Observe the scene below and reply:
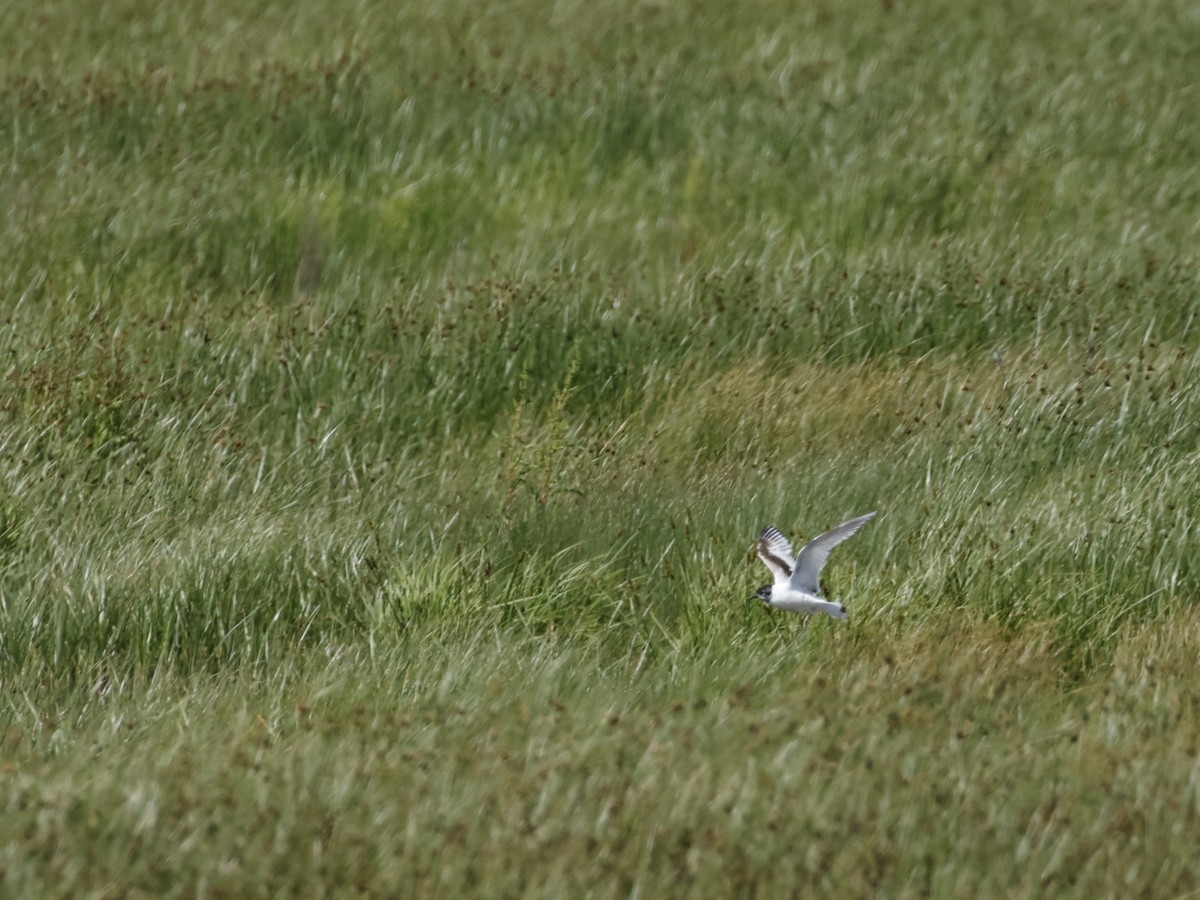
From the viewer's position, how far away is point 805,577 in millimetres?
4488

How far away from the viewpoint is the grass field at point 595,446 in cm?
346

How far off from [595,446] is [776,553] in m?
1.50

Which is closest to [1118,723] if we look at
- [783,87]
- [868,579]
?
[868,579]

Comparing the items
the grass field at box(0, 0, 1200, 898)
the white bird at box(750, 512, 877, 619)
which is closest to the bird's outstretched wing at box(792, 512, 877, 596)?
the white bird at box(750, 512, 877, 619)

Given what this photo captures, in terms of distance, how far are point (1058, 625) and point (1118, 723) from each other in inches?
29.8

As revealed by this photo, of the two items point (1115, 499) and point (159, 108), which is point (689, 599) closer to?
point (1115, 499)

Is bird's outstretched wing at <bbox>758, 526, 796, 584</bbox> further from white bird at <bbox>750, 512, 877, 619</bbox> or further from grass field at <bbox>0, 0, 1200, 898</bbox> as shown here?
grass field at <bbox>0, 0, 1200, 898</bbox>

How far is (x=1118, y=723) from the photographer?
393cm

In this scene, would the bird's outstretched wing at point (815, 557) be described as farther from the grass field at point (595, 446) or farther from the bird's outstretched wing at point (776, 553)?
the grass field at point (595, 446)

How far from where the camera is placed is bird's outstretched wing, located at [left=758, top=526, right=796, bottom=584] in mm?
4593

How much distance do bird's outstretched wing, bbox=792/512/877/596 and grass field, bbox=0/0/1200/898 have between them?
142 millimetres

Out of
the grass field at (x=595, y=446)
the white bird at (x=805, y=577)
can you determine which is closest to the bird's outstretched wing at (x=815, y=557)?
the white bird at (x=805, y=577)

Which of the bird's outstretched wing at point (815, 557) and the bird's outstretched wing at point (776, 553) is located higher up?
the bird's outstretched wing at point (815, 557)

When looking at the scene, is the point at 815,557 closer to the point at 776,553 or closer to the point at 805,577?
the point at 805,577
